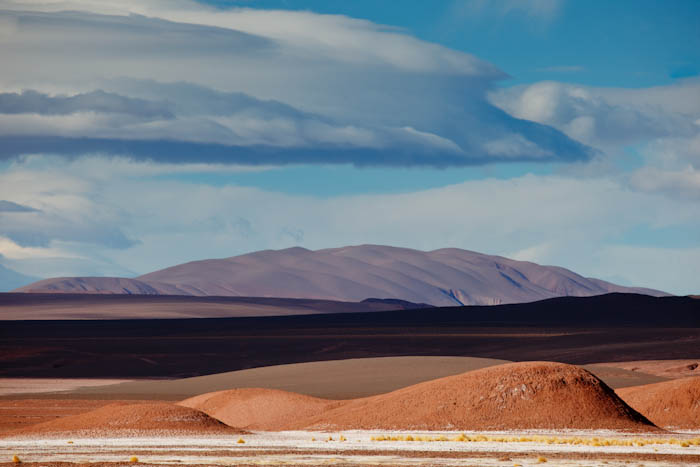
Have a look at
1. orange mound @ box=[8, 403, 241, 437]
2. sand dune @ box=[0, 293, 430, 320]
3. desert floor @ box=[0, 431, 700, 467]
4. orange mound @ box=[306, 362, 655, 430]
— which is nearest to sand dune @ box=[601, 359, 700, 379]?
orange mound @ box=[306, 362, 655, 430]

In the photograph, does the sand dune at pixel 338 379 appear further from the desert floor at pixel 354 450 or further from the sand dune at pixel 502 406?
the desert floor at pixel 354 450

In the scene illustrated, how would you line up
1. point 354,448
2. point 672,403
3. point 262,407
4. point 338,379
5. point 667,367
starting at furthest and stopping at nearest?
1. point 667,367
2. point 338,379
3. point 262,407
4. point 672,403
5. point 354,448

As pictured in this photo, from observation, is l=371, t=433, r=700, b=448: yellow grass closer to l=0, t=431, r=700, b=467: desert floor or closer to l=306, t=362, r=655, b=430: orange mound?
l=0, t=431, r=700, b=467: desert floor

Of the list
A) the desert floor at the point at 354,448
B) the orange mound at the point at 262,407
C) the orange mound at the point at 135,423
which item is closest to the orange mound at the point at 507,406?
the desert floor at the point at 354,448

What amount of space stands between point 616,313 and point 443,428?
88728mm

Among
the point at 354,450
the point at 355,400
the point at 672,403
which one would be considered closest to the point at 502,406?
the point at 672,403

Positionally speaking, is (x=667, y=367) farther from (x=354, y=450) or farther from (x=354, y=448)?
(x=354, y=450)

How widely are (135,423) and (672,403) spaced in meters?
19.5

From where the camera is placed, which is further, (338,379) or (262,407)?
(338,379)

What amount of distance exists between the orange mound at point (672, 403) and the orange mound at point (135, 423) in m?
15.6

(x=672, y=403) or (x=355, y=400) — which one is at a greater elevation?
(x=672, y=403)

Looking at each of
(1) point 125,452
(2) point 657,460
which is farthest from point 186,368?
(2) point 657,460

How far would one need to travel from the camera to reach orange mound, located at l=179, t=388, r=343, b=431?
1634 inches

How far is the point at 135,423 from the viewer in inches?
1387
